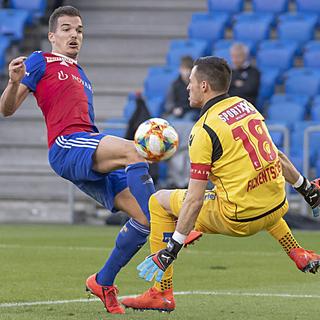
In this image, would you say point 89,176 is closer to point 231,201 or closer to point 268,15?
point 231,201

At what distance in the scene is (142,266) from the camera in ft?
24.0

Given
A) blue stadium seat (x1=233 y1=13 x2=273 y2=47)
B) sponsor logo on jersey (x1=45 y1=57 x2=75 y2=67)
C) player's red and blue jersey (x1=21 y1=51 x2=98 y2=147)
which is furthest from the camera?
blue stadium seat (x1=233 y1=13 x2=273 y2=47)

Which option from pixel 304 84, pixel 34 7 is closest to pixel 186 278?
pixel 304 84

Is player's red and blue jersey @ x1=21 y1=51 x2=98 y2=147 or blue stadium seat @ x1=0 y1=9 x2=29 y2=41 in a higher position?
player's red and blue jersey @ x1=21 y1=51 x2=98 y2=147

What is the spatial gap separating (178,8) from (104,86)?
7.20ft

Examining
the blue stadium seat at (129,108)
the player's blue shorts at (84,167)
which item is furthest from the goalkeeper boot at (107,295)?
the blue stadium seat at (129,108)

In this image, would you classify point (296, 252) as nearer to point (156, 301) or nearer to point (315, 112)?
point (156, 301)

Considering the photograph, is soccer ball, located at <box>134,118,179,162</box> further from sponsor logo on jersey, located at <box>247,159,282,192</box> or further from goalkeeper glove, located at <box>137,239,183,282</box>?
goalkeeper glove, located at <box>137,239,183,282</box>

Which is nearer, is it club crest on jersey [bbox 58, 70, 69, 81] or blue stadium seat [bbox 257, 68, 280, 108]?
club crest on jersey [bbox 58, 70, 69, 81]

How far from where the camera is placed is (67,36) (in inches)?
347

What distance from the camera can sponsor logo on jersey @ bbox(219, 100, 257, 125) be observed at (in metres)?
7.55

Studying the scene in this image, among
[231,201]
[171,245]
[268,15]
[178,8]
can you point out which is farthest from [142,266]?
[178,8]

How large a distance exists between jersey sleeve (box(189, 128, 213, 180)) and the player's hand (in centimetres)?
146

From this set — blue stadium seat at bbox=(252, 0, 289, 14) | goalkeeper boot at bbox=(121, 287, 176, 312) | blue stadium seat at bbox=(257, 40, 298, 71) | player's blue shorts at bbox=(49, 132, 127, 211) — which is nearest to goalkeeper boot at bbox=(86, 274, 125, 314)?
goalkeeper boot at bbox=(121, 287, 176, 312)
